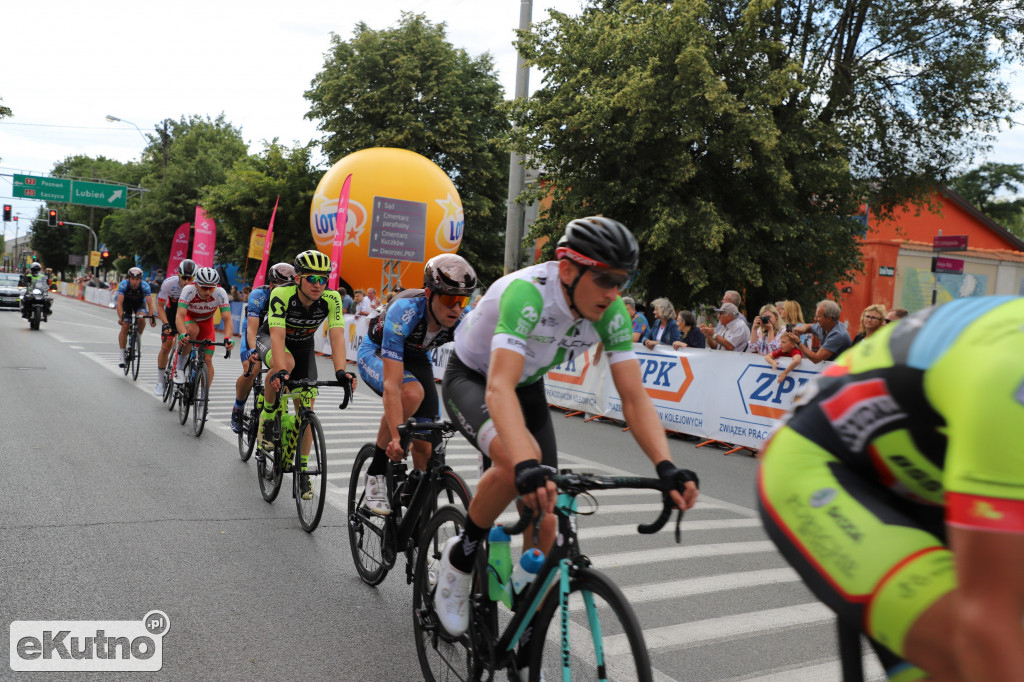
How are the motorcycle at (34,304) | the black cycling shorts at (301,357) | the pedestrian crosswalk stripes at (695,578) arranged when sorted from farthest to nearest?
the motorcycle at (34,304) → the black cycling shorts at (301,357) → the pedestrian crosswalk stripes at (695,578)

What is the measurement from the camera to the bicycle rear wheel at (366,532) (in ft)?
15.5

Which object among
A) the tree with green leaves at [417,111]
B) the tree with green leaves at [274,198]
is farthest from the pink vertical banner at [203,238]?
the tree with green leaves at [417,111]

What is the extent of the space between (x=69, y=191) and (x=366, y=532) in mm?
50996

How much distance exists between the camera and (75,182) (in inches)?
1903

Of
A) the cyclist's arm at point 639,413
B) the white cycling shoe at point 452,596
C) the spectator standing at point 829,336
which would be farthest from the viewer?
the spectator standing at point 829,336

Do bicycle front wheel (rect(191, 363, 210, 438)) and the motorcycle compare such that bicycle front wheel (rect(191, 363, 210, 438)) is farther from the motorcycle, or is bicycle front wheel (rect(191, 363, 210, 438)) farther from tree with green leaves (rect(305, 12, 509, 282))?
tree with green leaves (rect(305, 12, 509, 282))

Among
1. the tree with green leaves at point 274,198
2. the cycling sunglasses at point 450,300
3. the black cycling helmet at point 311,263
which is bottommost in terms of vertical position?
the cycling sunglasses at point 450,300

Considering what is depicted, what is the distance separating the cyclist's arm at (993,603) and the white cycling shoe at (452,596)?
6.84 feet

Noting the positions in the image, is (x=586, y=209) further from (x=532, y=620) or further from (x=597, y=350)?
(x=532, y=620)

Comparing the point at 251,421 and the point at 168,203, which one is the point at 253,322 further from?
the point at 168,203

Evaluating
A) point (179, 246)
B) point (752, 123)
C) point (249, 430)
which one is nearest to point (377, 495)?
point (249, 430)

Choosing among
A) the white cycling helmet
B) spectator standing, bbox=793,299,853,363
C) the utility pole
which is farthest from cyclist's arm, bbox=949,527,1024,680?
the utility pole

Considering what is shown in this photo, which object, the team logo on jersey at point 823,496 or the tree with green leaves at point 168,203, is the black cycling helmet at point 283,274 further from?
the tree with green leaves at point 168,203

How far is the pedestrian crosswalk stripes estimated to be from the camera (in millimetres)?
4000
